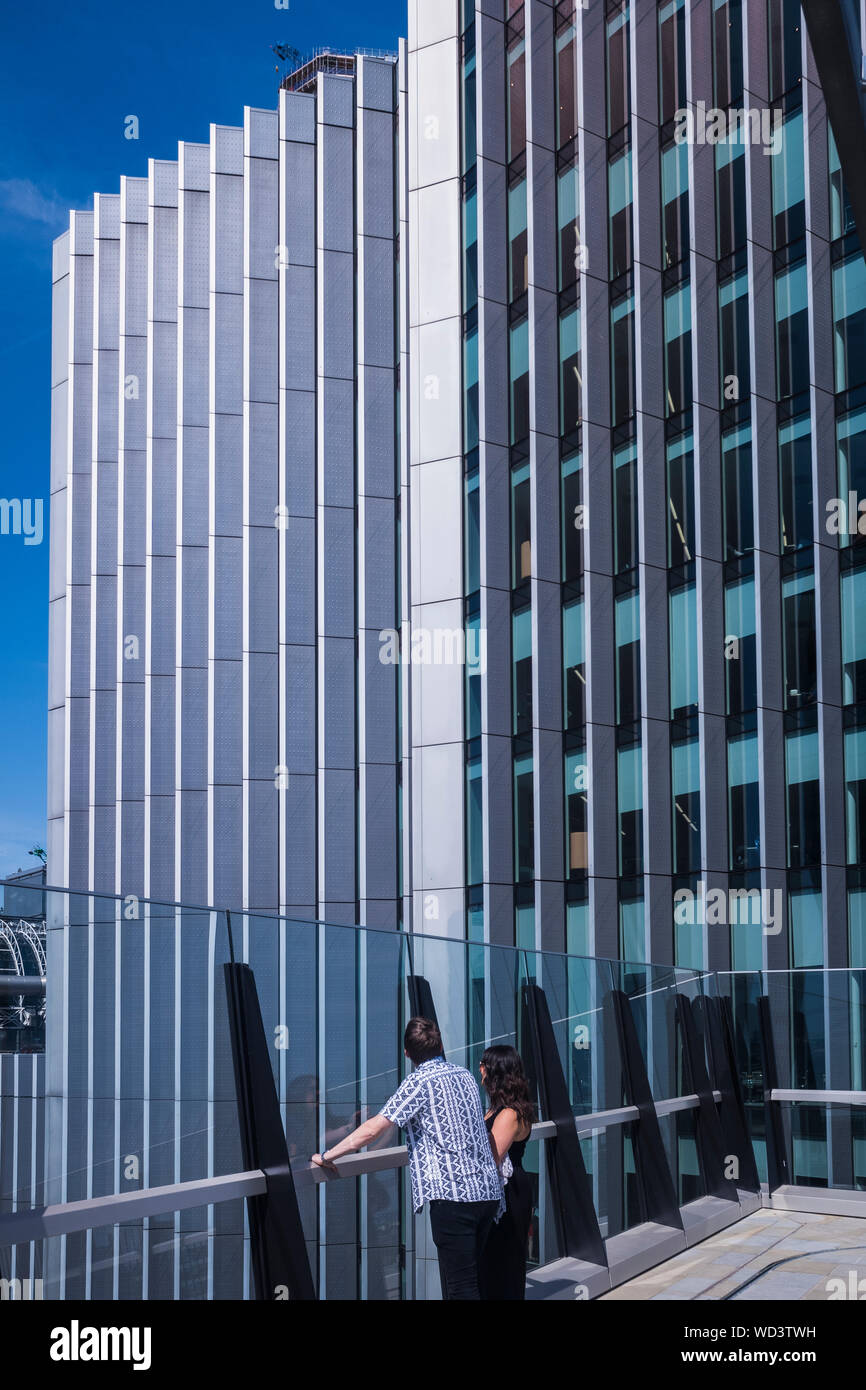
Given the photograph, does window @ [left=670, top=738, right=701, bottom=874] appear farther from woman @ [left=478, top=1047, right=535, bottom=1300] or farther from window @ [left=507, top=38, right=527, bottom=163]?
woman @ [left=478, top=1047, right=535, bottom=1300]

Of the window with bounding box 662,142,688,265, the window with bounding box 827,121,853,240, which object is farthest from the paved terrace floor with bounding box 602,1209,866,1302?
the window with bounding box 662,142,688,265

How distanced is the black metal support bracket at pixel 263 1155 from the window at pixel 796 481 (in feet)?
65.1

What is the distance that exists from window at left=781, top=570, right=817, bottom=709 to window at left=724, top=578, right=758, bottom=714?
575mm

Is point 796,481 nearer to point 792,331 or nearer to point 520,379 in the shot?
point 792,331

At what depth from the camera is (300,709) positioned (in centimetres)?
3406

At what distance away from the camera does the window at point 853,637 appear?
23453mm

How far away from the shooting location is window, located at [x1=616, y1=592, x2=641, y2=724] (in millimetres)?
26625

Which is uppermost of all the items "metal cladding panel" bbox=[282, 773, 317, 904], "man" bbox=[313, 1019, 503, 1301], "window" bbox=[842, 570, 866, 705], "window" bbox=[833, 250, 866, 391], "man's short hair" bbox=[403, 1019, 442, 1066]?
"window" bbox=[833, 250, 866, 391]

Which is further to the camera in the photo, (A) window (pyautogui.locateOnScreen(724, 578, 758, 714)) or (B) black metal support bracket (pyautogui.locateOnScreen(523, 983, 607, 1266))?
(A) window (pyautogui.locateOnScreen(724, 578, 758, 714))

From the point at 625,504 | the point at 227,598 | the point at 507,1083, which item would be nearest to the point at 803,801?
the point at 625,504

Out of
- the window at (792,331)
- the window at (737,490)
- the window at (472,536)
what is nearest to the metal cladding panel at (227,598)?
the window at (472,536)

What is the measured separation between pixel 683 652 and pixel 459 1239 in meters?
20.4

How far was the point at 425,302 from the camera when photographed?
30312 millimetres
